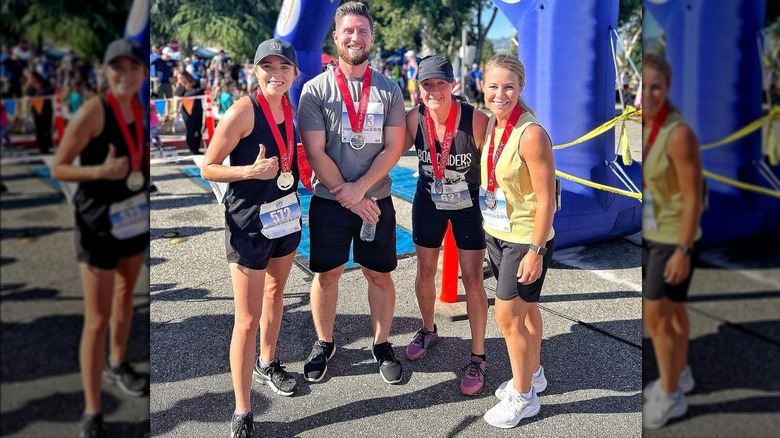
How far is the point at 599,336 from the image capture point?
3900 mm

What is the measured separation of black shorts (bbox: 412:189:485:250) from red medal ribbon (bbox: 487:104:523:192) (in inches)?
18.4

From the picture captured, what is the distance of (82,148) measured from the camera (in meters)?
0.92

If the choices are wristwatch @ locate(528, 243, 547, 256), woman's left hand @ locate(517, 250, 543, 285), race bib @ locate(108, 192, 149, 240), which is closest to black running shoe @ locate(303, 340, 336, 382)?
woman's left hand @ locate(517, 250, 543, 285)

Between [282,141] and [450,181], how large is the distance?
3.08ft

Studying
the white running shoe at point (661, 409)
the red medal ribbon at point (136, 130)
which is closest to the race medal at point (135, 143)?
the red medal ribbon at point (136, 130)

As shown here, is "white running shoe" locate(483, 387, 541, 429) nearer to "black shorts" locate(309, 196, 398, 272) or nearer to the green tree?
"black shorts" locate(309, 196, 398, 272)

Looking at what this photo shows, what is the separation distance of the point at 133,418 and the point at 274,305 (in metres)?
2.06

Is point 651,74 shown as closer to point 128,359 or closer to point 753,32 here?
point 753,32

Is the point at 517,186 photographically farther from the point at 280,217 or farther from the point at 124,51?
the point at 124,51

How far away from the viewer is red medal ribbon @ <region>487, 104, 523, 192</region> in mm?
2707

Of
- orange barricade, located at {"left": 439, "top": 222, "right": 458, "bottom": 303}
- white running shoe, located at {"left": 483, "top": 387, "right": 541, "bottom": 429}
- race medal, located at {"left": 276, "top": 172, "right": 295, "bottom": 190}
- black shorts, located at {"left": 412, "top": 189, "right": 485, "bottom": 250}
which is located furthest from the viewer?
orange barricade, located at {"left": 439, "top": 222, "right": 458, "bottom": 303}

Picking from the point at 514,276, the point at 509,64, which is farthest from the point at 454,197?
the point at 509,64

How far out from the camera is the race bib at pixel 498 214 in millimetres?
2789

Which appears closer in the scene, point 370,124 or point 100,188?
point 100,188
